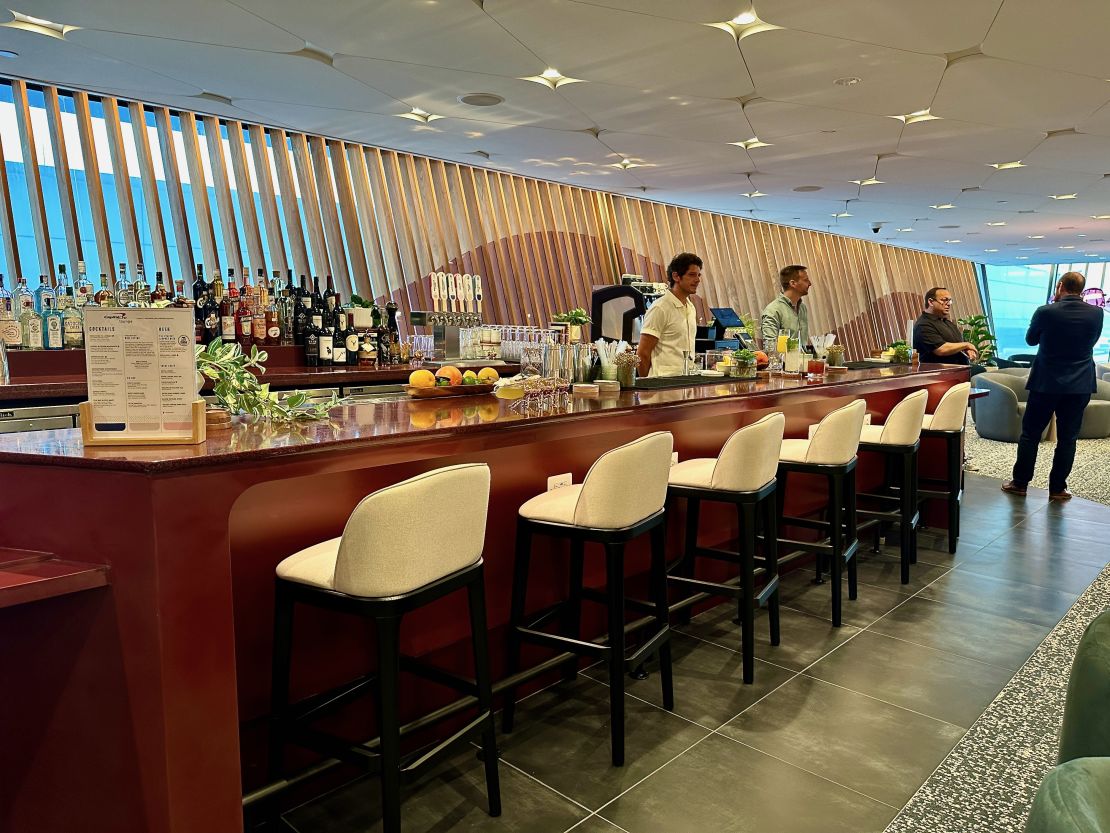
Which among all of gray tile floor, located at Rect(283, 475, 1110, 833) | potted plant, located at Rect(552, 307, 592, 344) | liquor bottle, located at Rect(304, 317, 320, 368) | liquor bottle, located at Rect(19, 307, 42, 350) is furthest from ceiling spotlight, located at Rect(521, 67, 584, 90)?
gray tile floor, located at Rect(283, 475, 1110, 833)

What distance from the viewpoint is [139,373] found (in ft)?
5.70

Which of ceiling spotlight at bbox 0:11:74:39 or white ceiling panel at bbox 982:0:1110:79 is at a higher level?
ceiling spotlight at bbox 0:11:74:39

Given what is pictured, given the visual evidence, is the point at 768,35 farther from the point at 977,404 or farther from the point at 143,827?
the point at 977,404

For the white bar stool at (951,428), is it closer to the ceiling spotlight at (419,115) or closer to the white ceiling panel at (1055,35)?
the white ceiling panel at (1055,35)

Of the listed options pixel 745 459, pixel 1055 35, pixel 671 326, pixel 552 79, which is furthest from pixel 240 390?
pixel 1055 35

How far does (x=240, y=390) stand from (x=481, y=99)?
4.52 meters

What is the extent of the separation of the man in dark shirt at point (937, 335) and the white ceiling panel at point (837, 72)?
70.1 inches

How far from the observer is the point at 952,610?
3.87 metres

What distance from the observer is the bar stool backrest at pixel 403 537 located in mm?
1711

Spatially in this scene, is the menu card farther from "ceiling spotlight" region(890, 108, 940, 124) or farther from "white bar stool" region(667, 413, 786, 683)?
"ceiling spotlight" region(890, 108, 940, 124)

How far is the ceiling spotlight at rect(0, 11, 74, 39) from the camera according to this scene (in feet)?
14.1

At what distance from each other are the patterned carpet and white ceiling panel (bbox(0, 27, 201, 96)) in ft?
26.2

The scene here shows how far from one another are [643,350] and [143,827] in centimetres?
387

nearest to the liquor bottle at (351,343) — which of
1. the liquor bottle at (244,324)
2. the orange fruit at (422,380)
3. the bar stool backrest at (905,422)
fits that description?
the liquor bottle at (244,324)
